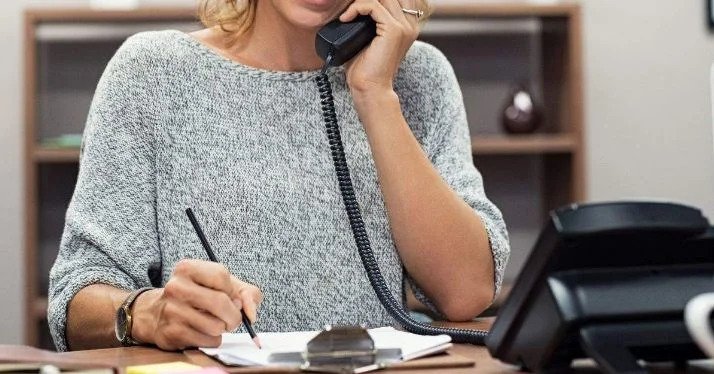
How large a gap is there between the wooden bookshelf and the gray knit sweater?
162cm

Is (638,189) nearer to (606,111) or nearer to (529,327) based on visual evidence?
(606,111)

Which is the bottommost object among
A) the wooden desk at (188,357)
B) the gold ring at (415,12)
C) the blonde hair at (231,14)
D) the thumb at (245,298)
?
the wooden desk at (188,357)

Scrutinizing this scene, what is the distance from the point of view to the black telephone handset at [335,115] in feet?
4.91

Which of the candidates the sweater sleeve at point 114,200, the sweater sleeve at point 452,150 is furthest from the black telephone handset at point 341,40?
the sweater sleeve at point 114,200

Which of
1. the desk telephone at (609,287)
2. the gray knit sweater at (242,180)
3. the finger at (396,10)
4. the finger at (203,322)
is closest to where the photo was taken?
the desk telephone at (609,287)

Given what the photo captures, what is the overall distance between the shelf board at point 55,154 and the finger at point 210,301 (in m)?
2.08

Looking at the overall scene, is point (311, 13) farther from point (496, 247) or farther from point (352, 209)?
point (496, 247)

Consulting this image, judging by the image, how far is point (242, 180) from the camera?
1.53 metres

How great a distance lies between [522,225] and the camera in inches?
137

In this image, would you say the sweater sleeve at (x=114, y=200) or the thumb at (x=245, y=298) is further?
the sweater sleeve at (x=114, y=200)

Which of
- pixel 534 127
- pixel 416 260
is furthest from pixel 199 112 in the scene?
pixel 534 127

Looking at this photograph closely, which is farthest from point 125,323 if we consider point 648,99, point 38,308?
point 648,99

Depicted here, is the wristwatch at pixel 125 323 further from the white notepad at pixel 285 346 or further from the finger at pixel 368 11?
the finger at pixel 368 11

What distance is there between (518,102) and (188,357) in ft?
7.61
